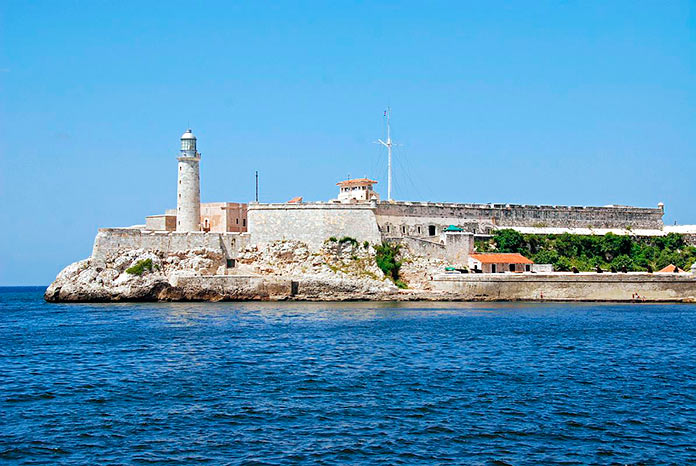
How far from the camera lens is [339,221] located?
131 ft

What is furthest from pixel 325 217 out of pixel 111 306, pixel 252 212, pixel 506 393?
pixel 506 393

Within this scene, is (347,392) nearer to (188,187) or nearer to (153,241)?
(153,241)

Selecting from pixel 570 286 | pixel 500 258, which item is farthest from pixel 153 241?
pixel 570 286

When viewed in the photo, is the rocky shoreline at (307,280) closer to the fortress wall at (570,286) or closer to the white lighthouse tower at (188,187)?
the fortress wall at (570,286)

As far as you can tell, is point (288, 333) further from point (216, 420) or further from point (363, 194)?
point (363, 194)

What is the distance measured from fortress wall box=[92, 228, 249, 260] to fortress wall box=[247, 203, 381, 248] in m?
1.99

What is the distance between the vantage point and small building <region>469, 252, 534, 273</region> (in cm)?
3953

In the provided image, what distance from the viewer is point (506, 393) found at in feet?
51.2

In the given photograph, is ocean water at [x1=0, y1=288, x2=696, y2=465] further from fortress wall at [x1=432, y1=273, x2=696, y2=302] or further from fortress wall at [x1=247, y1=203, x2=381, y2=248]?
fortress wall at [x1=247, y1=203, x2=381, y2=248]

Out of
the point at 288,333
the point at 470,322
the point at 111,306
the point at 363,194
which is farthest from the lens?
the point at 363,194

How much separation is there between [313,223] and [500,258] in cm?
985

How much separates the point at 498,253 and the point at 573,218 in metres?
8.26

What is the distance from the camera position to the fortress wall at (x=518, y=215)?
42750 millimetres

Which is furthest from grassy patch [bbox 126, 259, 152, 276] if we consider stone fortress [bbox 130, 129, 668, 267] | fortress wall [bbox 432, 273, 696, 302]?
fortress wall [bbox 432, 273, 696, 302]
